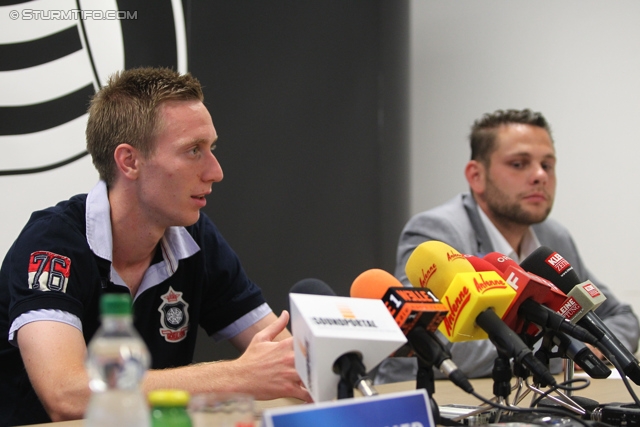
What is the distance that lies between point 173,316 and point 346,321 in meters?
1.03

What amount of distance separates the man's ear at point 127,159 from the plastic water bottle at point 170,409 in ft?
3.81

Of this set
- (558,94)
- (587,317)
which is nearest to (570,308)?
(587,317)

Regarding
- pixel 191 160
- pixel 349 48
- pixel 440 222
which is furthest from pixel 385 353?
pixel 349 48

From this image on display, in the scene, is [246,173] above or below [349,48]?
below

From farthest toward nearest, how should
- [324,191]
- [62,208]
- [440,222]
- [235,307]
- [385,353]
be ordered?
1. [324,191]
2. [440,222]
3. [235,307]
4. [62,208]
5. [385,353]

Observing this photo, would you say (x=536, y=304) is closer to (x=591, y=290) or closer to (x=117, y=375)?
(x=591, y=290)

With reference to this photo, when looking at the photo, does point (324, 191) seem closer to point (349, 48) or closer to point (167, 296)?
point (349, 48)

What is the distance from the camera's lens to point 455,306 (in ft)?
3.67

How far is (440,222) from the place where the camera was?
2.44 metres

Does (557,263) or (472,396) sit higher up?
(557,263)

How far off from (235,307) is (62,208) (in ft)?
1.77

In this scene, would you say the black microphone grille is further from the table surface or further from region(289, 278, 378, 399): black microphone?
region(289, 278, 378, 399): black microphone

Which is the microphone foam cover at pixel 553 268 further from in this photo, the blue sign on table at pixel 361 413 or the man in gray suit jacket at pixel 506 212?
the man in gray suit jacket at pixel 506 212

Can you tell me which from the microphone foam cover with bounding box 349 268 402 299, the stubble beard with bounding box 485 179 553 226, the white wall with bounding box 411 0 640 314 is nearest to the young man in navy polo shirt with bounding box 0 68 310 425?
the microphone foam cover with bounding box 349 268 402 299
